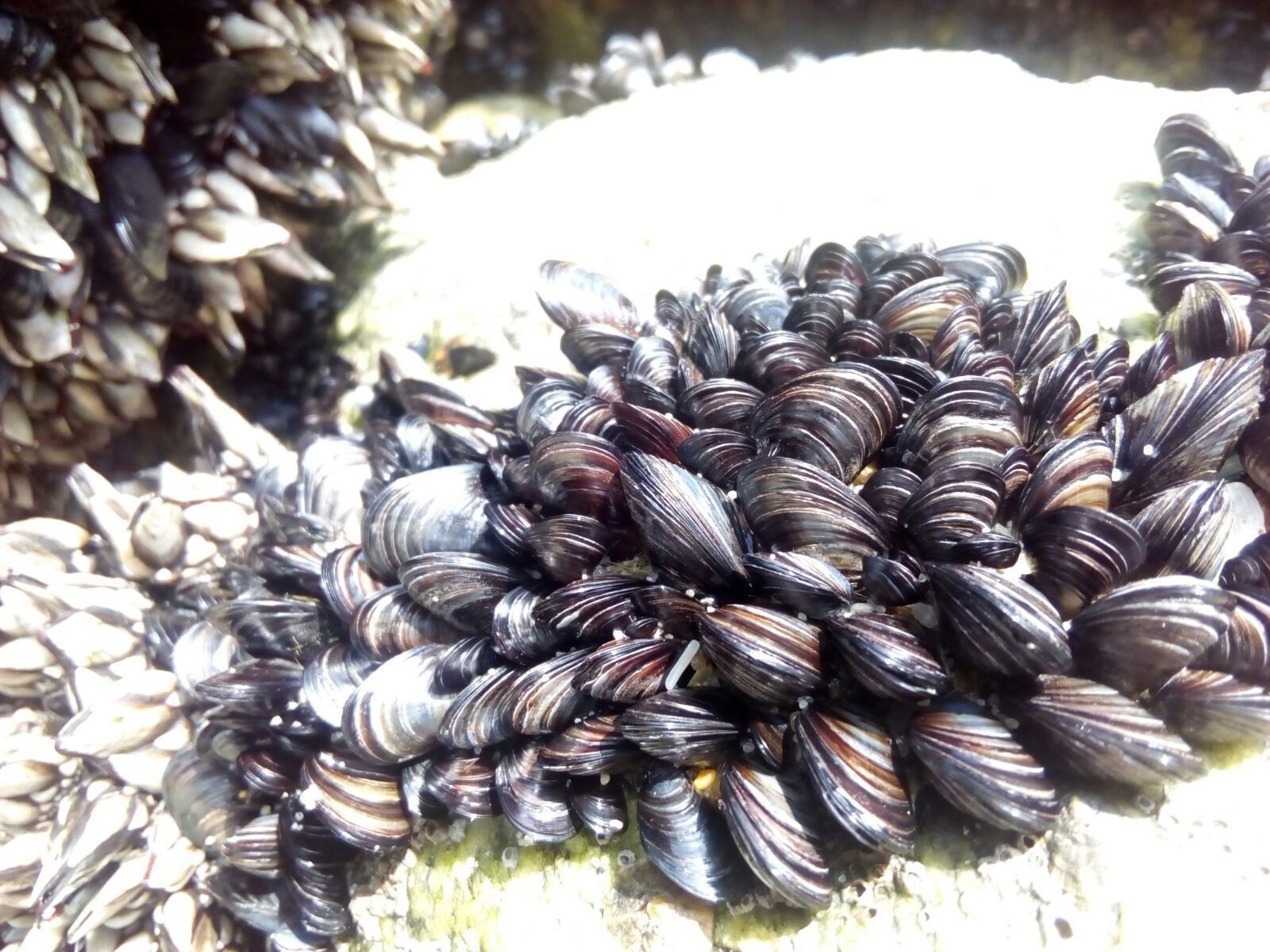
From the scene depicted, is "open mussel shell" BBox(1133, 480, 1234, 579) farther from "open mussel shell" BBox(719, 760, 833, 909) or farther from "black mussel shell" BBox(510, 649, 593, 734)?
"black mussel shell" BBox(510, 649, 593, 734)

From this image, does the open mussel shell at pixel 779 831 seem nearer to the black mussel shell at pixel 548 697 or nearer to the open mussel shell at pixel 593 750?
the open mussel shell at pixel 593 750

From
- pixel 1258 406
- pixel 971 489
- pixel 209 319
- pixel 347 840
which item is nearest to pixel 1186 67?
pixel 1258 406

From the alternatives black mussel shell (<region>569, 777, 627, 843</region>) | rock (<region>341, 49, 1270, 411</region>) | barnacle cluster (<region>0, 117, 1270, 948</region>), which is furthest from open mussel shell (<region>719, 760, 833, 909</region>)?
rock (<region>341, 49, 1270, 411</region>)

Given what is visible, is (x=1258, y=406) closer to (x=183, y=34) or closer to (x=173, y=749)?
(x=173, y=749)

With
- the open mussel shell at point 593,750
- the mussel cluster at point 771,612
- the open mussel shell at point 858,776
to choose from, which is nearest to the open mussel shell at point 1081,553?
the mussel cluster at point 771,612

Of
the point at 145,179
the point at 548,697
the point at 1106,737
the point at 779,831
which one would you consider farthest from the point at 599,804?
the point at 145,179

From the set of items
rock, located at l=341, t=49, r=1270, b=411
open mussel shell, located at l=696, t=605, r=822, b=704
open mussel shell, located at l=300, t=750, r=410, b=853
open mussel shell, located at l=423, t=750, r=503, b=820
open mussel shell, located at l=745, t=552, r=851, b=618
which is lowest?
open mussel shell, located at l=300, t=750, r=410, b=853
